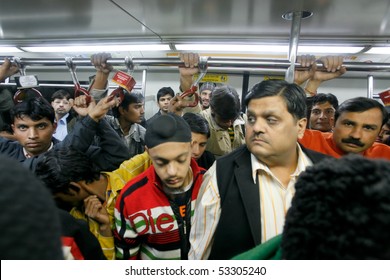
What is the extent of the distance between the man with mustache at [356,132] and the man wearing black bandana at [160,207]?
0.64 metres

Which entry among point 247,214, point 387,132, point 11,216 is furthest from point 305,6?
point 387,132

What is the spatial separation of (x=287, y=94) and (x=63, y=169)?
1.08 meters

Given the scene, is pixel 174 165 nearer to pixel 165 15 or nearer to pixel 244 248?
pixel 244 248

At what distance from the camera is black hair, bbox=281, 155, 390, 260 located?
1.25 feet

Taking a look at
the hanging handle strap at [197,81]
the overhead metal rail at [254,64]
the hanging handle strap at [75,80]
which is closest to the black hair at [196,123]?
the hanging handle strap at [197,81]

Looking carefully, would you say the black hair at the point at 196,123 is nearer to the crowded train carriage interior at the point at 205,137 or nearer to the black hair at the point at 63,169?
the crowded train carriage interior at the point at 205,137

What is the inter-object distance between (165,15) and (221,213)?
3.65 ft

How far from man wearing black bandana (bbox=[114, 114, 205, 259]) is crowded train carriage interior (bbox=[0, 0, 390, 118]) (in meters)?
0.36

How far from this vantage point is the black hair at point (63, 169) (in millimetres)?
1349

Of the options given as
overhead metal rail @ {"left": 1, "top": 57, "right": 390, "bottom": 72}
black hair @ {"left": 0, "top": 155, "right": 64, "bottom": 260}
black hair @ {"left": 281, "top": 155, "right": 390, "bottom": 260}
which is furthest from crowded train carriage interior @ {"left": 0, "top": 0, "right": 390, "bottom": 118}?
black hair @ {"left": 0, "top": 155, "right": 64, "bottom": 260}

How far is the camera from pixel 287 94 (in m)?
1.03

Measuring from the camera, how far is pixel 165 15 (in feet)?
5.01

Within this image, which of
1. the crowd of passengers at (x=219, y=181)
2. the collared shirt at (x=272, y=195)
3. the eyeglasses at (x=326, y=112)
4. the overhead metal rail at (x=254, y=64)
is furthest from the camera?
the eyeglasses at (x=326, y=112)

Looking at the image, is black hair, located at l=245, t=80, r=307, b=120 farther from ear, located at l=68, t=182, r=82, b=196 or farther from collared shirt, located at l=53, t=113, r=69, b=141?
collared shirt, located at l=53, t=113, r=69, b=141
